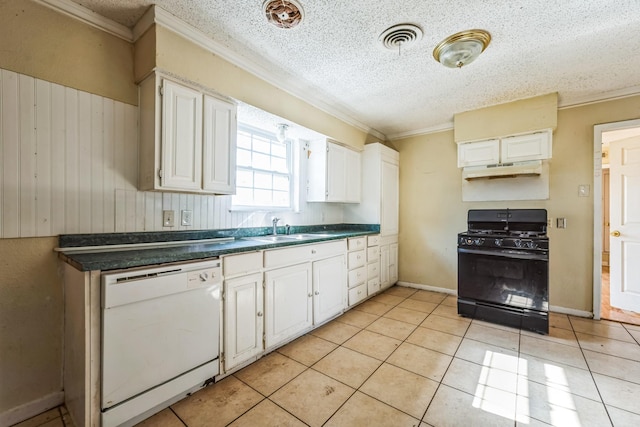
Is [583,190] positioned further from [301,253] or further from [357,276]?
[301,253]

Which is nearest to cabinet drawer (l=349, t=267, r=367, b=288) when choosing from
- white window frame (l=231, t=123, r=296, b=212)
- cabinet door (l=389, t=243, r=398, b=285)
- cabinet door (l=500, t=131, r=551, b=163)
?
cabinet door (l=389, t=243, r=398, b=285)

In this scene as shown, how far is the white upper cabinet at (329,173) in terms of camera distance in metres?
3.39

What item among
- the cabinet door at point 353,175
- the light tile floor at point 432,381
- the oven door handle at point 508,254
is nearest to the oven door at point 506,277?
the oven door handle at point 508,254

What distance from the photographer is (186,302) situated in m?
1.67

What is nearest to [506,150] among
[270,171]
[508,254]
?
[508,254]

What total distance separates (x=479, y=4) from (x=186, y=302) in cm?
260

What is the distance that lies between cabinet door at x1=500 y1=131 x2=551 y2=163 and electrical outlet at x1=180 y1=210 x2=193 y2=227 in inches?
136

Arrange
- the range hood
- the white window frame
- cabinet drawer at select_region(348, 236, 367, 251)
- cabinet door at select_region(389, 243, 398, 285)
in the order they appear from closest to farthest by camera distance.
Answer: the white window frame → the range hood → cabinet drawer at select_region(348, 236, 367, 251) → cabinet door at select_region(389, 243, 398, 285)

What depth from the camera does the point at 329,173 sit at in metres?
3.45

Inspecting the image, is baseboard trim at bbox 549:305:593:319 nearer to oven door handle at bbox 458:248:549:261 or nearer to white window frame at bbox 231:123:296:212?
oven door handle at bbox 458:248:549:261

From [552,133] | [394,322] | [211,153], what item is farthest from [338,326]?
[552,133]

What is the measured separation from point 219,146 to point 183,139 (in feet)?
0.91

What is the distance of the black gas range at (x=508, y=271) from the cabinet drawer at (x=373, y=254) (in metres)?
1.04

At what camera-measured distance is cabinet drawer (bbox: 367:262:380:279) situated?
358cm
